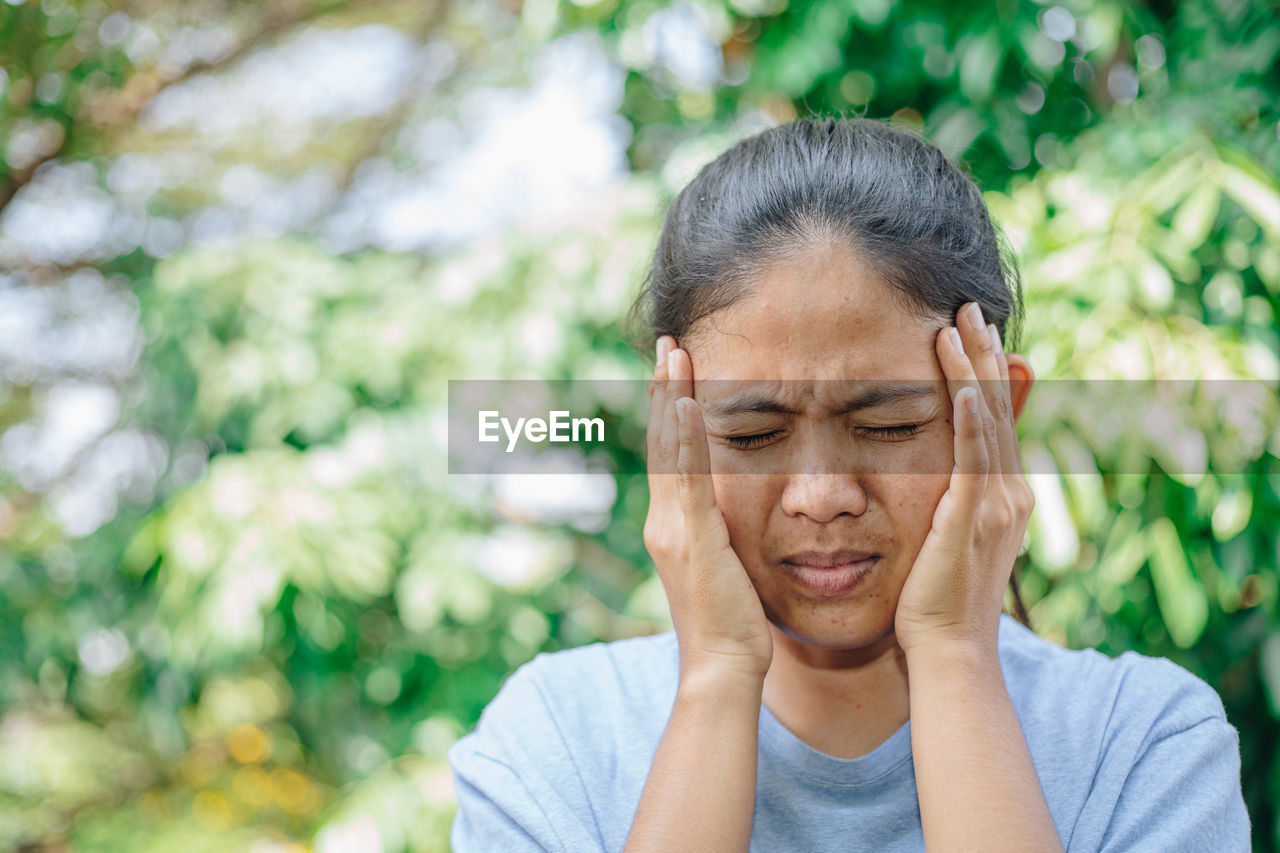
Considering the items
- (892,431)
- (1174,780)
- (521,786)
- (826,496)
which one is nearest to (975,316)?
(892,431)

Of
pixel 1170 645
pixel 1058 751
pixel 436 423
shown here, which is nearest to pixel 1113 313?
pixel 1170 645

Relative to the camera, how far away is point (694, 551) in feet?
3.28

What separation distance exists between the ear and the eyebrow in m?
0.21

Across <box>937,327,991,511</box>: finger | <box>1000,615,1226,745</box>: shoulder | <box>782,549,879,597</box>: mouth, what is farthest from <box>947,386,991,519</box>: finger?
<box>1000,615,1226,745</box>: shoulder

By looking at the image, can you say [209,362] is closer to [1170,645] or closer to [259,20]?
[259,20]

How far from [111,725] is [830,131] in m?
3.05

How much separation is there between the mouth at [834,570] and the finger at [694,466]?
0.11m

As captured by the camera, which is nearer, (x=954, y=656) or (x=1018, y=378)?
(x=954, y=656)

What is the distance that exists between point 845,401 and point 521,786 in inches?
19.8

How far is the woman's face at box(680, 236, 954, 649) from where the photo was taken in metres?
0.93

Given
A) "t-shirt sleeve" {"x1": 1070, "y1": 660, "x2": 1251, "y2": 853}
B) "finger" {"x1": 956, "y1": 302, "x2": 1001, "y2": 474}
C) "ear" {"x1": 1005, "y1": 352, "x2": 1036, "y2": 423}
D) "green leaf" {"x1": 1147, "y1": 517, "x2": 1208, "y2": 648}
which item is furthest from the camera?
"green leaf" {"x1": 1147, "y1": 517, "x2": 1208, "y2": 648}

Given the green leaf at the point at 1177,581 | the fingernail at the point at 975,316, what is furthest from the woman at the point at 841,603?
the green leaf at the point at 1177,581

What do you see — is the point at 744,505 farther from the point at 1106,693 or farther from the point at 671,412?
the point at 1106,693

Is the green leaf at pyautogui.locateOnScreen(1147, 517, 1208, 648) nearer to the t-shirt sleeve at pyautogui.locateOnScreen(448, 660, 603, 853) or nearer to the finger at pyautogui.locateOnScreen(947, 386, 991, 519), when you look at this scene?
the finger at pyautogui.locateOnScreen(947, 386, 991, 519)
